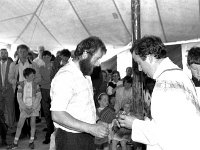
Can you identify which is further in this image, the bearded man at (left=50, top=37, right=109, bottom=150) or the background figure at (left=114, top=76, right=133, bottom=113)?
the background figure at (left=114, top=76, right=133, bottom=113)

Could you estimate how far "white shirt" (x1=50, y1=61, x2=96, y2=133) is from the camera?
242cm

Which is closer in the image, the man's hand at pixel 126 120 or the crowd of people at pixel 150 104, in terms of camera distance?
the crowd of people at pixel 150 104

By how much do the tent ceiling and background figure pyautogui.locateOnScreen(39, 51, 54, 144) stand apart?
155 inches

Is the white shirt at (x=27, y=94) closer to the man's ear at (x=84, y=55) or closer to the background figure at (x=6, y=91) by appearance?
the background figure at (x=6, y=91)

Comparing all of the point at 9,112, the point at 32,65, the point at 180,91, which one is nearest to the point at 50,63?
the point at 32,65

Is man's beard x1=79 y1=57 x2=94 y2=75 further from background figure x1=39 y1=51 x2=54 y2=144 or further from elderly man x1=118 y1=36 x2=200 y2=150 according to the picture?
background figure x1=39 y1=51 x2=54 y2=144

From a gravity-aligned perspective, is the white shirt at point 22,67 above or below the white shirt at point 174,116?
above

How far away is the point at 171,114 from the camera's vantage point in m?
2.10

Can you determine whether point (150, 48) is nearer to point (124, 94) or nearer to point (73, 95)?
point (73, 95)

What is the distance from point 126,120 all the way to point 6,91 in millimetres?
4154

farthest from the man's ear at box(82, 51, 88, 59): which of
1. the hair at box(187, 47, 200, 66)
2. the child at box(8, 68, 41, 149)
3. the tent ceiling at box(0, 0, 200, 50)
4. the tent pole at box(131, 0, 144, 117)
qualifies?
the tent ceiling at box(0, 0, 200, 50)

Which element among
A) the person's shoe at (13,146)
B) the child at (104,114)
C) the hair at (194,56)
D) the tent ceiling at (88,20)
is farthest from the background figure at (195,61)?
the tent ceiling at (88,20)

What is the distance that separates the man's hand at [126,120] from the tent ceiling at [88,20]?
7.28 m

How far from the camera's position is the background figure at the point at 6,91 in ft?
20.0
